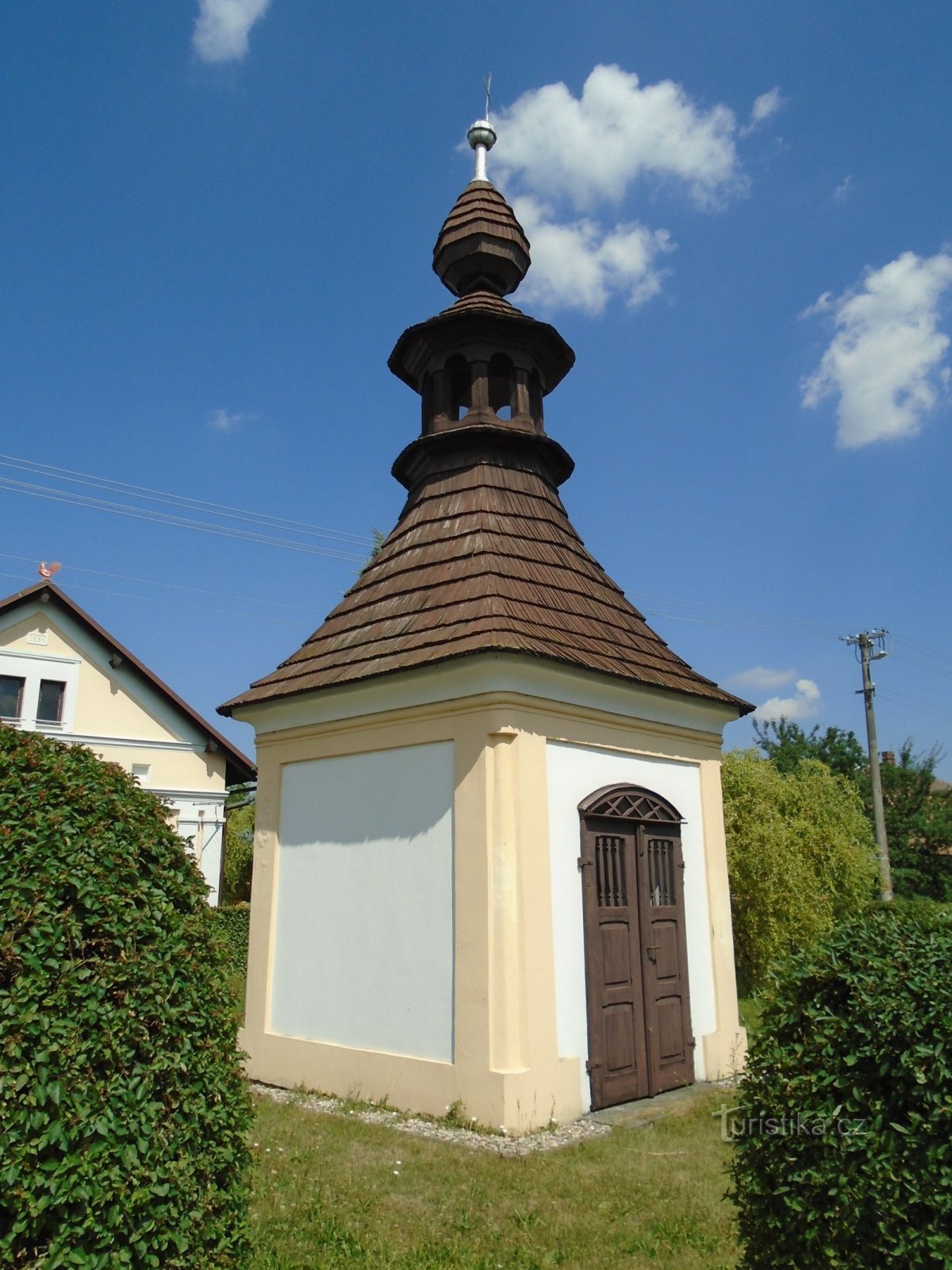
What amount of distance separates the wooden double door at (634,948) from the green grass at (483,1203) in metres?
0.90

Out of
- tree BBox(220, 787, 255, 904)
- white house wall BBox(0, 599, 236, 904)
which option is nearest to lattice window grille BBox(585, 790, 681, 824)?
white house wall BBox(0, 599, 236, 904)

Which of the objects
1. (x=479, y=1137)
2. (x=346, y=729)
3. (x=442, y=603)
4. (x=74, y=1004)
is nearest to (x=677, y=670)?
(x=442, y=603)

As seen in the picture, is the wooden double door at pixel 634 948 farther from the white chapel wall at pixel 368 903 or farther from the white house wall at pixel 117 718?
the white house wall at pixel 117 718

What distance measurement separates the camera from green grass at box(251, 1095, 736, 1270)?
4.45 m

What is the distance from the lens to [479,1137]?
649 centimetres

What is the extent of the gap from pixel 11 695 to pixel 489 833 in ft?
53.8

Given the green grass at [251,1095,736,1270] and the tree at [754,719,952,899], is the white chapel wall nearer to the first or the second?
the green grass at [251,1095,736,1270]

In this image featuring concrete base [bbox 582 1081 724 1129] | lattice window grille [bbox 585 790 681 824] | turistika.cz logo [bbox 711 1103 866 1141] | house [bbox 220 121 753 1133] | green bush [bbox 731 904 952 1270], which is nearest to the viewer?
green bush [bbox 731 904 952 1270]

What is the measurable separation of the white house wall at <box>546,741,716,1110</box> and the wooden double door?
0.10 metres

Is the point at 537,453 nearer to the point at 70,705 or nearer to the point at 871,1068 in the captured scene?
the point at 871,1068

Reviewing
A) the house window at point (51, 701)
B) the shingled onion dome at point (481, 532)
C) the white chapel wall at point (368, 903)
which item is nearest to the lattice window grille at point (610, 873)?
the white chapel wall at point (368, 903)

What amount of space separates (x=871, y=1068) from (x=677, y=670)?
639cm

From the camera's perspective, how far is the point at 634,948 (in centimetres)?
796

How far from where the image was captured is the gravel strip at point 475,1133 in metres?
6.29
